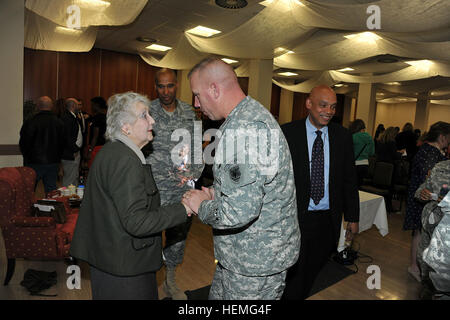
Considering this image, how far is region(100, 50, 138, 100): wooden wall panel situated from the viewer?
1156 cm

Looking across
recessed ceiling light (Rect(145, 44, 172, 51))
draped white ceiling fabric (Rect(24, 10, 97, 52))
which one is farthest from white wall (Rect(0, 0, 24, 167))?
recessed ceiling light (Rect(145, 44, 172, 51))

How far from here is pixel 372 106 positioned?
1300 cm

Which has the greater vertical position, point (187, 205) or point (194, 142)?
point (194, 142)

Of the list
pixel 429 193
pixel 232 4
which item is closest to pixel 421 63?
pixel 232 4

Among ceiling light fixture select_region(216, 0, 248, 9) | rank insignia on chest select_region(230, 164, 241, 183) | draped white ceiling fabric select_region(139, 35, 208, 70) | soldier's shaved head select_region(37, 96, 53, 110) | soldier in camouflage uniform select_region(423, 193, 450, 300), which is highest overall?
ceiling light fixture select_region(216, 0, 248, 9)

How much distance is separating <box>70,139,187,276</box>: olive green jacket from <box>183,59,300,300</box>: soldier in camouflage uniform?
0.21m

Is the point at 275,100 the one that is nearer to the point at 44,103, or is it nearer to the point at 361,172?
the point at 361,172

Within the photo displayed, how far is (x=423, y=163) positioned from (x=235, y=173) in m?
3.22

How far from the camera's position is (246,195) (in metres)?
1.27

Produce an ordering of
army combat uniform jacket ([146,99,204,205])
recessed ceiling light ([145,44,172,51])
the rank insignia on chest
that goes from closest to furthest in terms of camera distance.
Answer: the rank insignia on chest
army combat uniform jacket ([146,99,204,205])
recessed ceiling light ([145,44,172,51])

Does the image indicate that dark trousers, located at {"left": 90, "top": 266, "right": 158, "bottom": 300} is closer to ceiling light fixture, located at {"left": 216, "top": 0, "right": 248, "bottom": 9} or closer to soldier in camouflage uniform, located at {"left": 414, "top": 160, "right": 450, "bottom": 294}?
soldier in camouflage uniform, located at {"left": 414, "top": 160, "right": 450, "bottom": 294}

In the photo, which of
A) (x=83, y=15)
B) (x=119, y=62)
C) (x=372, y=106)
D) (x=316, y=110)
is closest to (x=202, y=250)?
(x=316, y=110)
